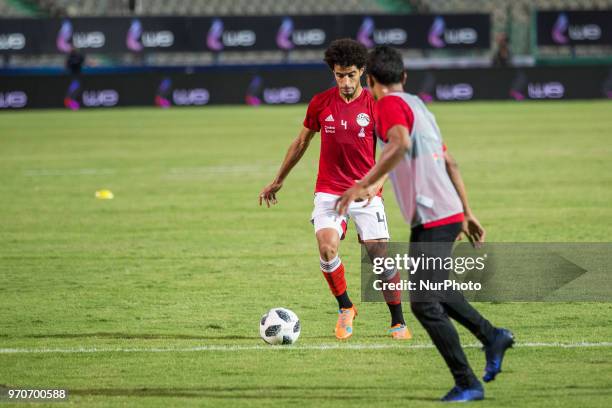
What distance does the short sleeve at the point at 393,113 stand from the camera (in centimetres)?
632

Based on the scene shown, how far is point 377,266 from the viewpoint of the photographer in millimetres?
8852

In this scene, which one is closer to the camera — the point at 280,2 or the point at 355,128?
the point at 355,128

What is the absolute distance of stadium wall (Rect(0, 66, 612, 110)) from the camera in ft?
116

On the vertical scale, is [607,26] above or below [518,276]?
below

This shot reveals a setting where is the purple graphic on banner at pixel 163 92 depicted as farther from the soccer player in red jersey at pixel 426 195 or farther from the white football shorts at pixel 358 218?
the soccer player in red jersey at pixel 426 195

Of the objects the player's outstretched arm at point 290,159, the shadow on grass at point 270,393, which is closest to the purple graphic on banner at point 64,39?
the player's outstretched arm at point 290,159

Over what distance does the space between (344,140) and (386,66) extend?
7.36 feet

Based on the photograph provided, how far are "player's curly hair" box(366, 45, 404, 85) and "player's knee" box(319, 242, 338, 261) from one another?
2.28m

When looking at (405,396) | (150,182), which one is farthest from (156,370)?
(150,182)

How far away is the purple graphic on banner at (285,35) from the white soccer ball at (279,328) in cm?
3182

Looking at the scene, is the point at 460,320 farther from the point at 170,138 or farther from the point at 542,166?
the point at 170,138

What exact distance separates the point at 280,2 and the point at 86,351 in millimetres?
37696

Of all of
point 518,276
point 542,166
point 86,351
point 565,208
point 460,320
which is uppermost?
point 460,320

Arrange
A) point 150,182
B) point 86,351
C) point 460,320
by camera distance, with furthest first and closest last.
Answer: point 150,182, point 86,351, point 460,320
